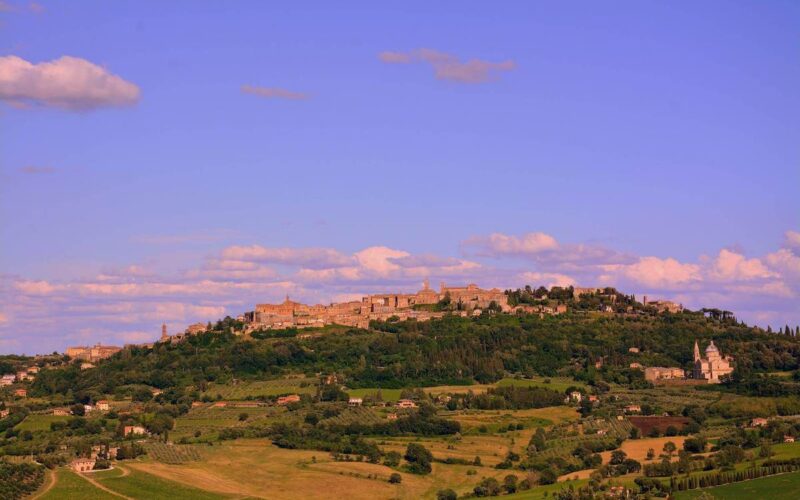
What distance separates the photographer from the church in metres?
118

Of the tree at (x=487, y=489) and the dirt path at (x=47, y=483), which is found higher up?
the tree at (x=487, y=489)

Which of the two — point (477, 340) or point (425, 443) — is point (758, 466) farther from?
point (477, 340)

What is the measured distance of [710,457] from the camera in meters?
77.4

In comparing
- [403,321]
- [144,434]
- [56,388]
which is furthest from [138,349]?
[144,434]

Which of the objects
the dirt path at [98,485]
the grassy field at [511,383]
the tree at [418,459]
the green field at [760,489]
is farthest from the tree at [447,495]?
the grassy field at [511,383]

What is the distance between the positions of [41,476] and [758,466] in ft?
130

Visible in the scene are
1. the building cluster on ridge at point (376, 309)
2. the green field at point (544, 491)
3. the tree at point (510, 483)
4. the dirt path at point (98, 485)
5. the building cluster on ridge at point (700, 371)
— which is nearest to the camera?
the green field at point (544, 491)

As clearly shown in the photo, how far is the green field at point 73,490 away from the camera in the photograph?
70.8m

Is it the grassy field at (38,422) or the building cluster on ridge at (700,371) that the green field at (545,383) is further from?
the grassy field at (38,422)

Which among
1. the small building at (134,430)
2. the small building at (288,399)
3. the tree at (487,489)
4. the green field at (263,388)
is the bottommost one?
the tree at (487,489)

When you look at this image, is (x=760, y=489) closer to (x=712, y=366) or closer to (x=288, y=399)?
(x=288, y=399)

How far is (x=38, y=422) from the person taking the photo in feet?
344

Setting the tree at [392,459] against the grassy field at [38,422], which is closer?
the tree at [392,459]

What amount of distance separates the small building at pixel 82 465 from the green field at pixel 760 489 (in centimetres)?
3540
